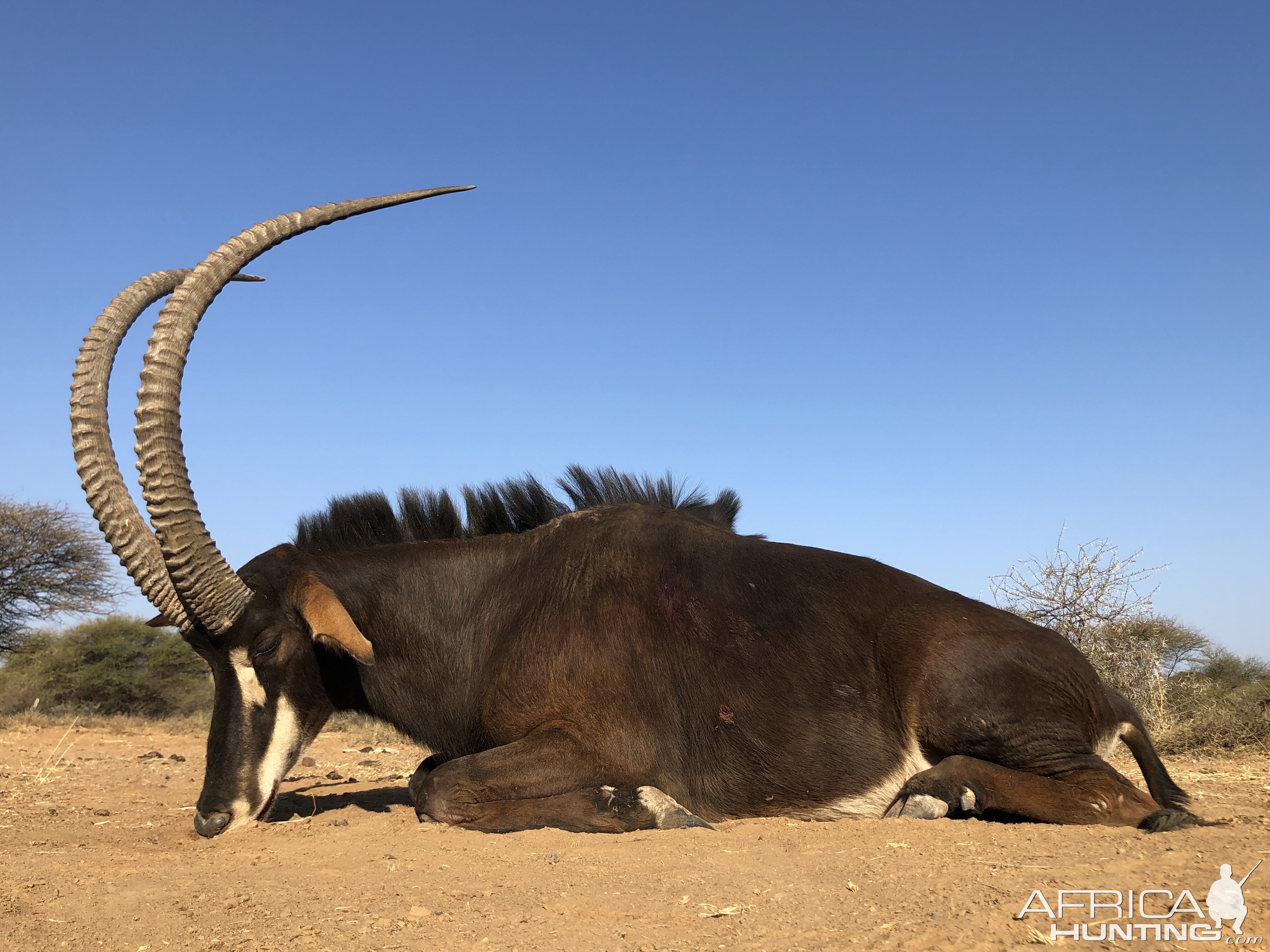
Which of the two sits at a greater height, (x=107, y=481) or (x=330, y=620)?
(x=107, y=481)

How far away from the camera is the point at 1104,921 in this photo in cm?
329

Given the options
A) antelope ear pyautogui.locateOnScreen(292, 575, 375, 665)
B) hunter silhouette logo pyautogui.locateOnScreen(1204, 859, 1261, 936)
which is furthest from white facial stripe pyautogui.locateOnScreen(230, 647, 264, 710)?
hunter silhouette logo pyautogui.locateOnScreen(1204, 859, 1261, 936)

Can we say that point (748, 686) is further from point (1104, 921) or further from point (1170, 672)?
point (1170, 672)

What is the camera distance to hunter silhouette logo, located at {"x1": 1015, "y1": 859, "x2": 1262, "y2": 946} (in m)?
3.14

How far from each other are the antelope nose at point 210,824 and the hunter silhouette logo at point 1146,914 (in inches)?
168

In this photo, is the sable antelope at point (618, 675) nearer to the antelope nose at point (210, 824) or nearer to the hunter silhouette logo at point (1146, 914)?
the antelope nose at point (210, 824)

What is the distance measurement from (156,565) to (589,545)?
104 inches

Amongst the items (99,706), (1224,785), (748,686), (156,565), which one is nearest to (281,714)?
(156,565)

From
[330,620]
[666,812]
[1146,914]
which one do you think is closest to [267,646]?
[330,620]

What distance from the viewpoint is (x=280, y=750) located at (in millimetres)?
5688

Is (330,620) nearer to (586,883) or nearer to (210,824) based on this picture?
(210,824)

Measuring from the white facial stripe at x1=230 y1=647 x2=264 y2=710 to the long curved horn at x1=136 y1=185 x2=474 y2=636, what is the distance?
0.18 metres

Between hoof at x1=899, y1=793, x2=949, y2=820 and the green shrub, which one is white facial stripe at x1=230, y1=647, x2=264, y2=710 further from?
the green shrub

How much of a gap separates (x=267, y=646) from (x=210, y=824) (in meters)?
1.03
